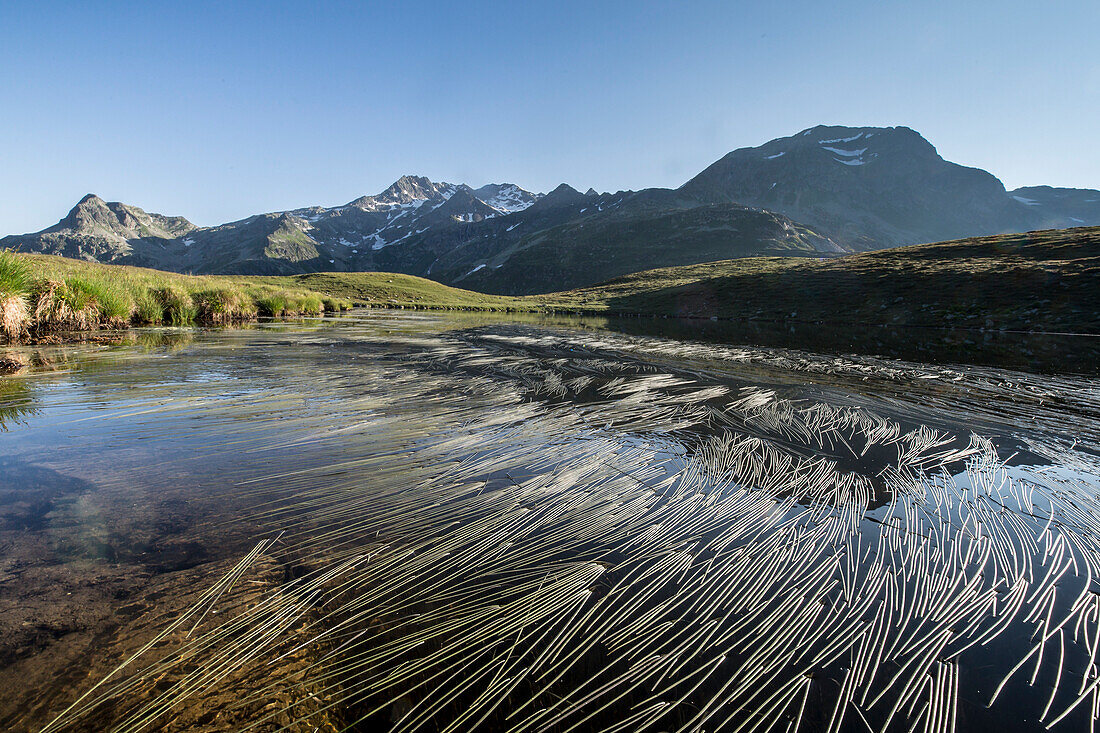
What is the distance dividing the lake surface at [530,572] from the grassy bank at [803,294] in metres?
10.6

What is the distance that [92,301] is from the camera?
50.0 feet

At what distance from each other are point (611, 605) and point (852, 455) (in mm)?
4904

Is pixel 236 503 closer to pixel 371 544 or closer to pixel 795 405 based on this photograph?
pixel 371 544

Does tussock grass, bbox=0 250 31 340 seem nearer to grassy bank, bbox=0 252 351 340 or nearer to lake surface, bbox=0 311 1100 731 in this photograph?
grassy bank, bbox=0 252 351 340

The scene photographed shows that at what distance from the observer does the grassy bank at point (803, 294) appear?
14445 millimetres

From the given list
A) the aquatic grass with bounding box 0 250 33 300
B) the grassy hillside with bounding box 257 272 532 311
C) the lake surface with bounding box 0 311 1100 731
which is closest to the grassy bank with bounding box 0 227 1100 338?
the aquatic grass with bounding box 0 250 33 300

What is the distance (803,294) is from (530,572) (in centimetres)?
5373

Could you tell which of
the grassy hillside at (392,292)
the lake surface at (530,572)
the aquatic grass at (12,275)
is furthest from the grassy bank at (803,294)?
the lake surface at (530,572)

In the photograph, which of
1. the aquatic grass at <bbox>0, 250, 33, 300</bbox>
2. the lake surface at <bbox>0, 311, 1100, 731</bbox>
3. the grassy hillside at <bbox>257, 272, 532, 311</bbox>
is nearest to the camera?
the lake surface at <bbox>0, 311, 1100, 731</bbox>

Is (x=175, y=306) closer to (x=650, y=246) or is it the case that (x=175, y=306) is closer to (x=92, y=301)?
(x=92, y=301)

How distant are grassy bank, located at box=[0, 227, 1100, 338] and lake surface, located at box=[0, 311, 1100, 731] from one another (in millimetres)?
10603

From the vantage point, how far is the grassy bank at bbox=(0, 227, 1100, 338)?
1445 centimetres

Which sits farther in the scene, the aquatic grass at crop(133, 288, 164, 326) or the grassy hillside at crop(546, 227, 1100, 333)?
the grassy hillside at crop(546, 227, 1100, 333)

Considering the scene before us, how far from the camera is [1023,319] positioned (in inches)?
1188
